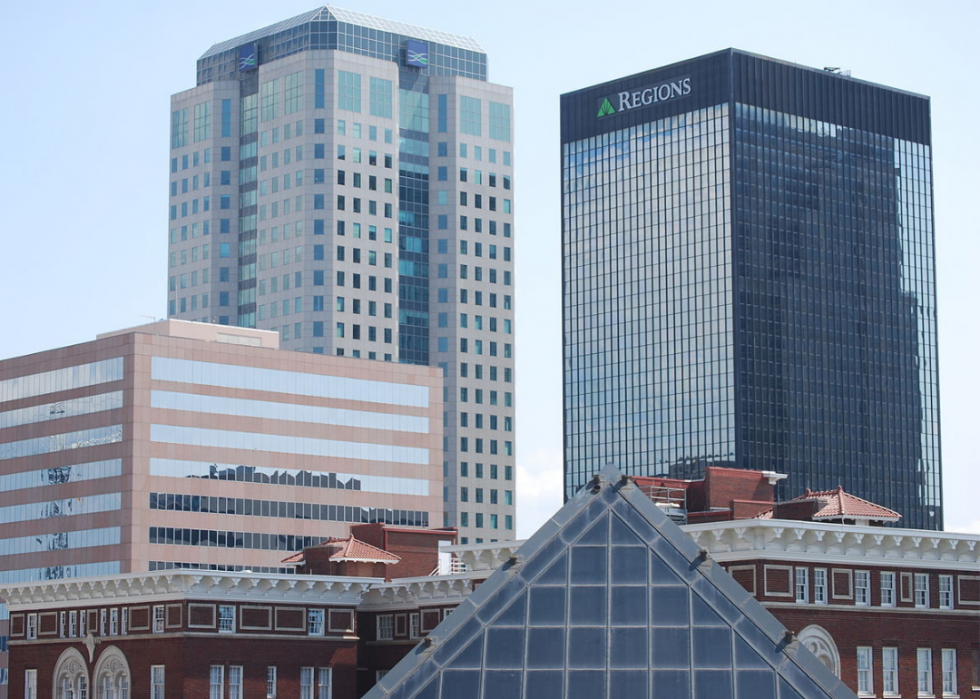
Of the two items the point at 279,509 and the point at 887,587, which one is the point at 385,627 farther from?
the point at 279,509

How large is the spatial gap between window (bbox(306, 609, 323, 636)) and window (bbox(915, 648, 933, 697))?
36.5 m

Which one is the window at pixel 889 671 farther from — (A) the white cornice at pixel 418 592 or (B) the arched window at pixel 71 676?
(B) the arched window at pixel 71 676

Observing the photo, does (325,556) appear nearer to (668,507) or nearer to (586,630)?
(668,507)

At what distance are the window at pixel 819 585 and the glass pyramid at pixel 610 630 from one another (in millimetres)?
42279

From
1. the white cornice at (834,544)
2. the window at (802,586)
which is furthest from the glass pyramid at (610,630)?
the window at (802,586)

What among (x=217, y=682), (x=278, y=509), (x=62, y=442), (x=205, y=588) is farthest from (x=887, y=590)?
(x=62, y=442)

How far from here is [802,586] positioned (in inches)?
3263

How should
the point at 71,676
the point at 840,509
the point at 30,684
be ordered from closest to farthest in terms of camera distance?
the point at 840,509
the point at 71,676
the point at 30,684

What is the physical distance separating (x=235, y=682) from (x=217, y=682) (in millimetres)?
1155

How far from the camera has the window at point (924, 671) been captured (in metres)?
86.3

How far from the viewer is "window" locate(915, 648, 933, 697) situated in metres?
86.3

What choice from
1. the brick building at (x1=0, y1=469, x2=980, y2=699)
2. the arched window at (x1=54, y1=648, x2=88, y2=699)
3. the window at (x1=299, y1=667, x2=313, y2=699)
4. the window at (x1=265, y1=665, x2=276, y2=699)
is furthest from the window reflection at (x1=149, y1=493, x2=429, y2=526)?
the window at (x1=265, y1=665, x2=276, y2=699)

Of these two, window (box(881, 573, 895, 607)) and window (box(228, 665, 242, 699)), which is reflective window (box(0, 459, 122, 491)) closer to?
window (box(228, 665, 242, 699))

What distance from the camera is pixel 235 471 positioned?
15050 cm
